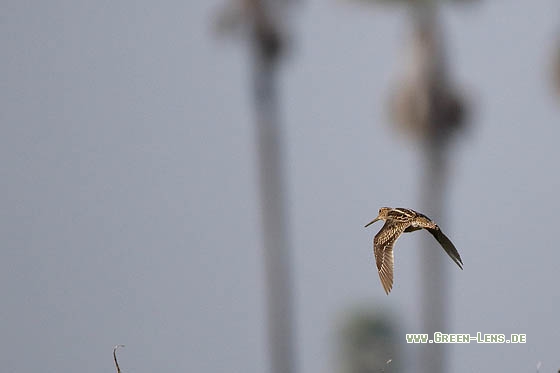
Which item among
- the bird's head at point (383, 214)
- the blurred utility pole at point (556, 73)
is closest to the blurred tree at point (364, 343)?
the blurred utility pole at point (556, 73)

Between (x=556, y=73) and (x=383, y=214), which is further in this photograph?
(x=556, y=73)

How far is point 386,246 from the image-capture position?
16.5 metres

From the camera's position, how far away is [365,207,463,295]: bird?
1606cm

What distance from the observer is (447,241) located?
52.4 feet

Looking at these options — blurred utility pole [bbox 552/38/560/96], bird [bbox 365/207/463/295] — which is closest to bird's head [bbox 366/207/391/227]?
bird [bbox 365/207/463/295]

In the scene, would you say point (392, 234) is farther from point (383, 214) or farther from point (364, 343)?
point (364, 343)

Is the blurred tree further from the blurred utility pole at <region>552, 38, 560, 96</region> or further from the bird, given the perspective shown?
the bird

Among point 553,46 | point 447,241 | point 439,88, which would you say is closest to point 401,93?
point 439,88

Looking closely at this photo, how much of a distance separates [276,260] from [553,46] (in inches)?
531

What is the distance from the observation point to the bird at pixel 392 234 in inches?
632

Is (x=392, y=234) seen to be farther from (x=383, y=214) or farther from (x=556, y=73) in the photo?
(x=556, y=73)

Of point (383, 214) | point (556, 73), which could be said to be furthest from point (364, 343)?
point (383, 214)

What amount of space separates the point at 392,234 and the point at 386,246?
128 mm

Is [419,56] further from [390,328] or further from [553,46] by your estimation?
[390,328]
